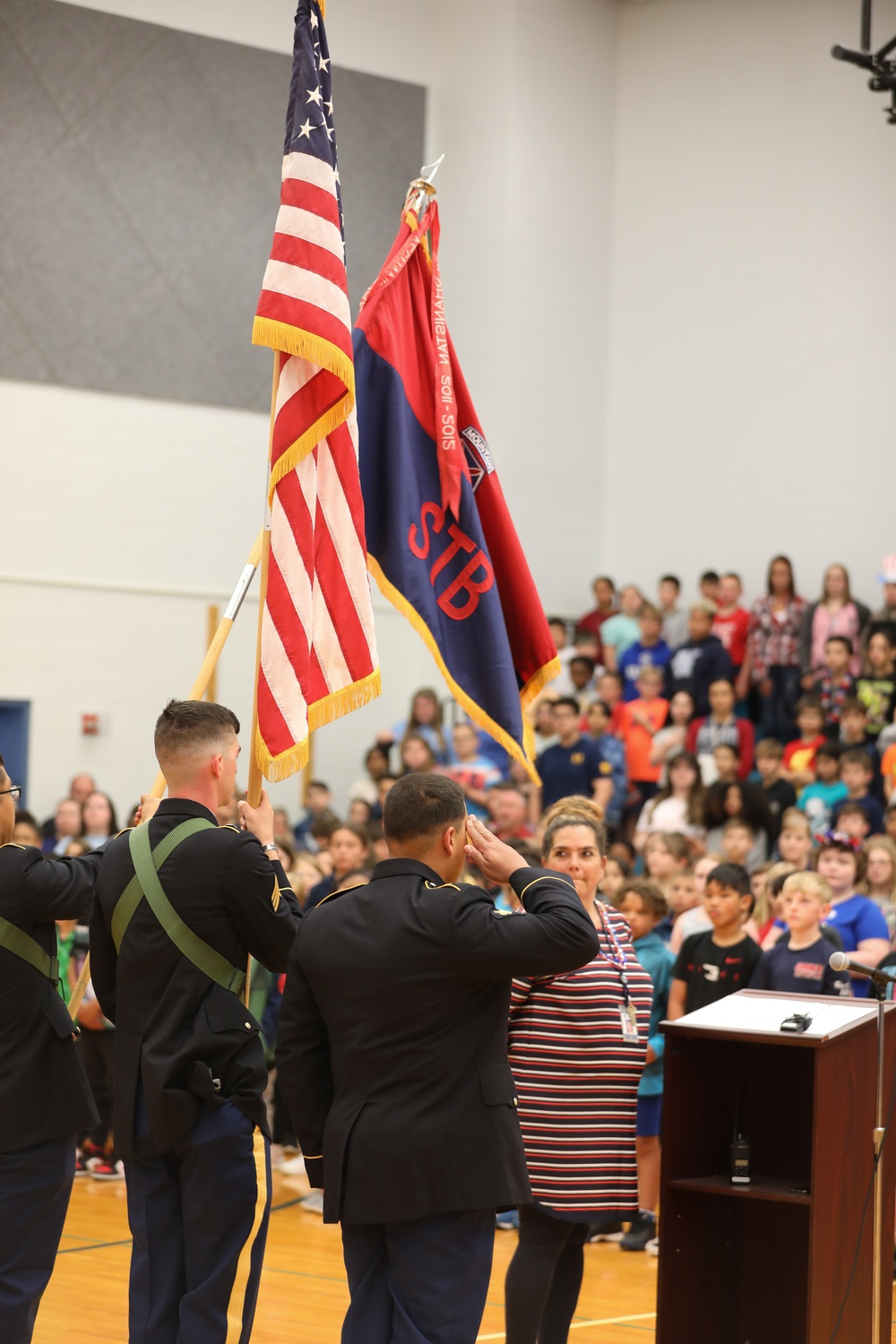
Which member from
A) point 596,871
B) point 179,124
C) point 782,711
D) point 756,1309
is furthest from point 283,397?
point 179,124

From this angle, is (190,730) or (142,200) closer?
(190,730)

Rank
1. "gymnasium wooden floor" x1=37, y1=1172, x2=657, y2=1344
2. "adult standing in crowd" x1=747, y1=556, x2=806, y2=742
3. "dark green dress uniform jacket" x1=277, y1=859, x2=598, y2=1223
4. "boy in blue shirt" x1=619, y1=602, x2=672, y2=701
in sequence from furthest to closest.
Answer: "boy in blue shirt" x1=619, y1=602, x2=672, y2=701 < "adult standing in crowd" x1=747, y1=556, x2=806, y2=742 < "gymnasium wooden floor" x1=37, y1=1172, x2=657, y2=1344 < "dark green dress uniform jacket" x1=277, y1=859, x2=598, y2=1223

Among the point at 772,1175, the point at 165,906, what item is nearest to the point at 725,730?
the point at 772,1175

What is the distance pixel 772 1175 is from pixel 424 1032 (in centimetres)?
148

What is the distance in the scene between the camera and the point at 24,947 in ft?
13.8

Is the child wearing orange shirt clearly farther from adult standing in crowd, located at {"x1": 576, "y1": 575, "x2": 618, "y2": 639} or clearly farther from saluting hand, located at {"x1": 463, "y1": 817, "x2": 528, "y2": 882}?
saluting hand, located at {"x1": 463, "y1": 817, "x2": 528, "y2": 882}

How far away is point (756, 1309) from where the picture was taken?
447cm

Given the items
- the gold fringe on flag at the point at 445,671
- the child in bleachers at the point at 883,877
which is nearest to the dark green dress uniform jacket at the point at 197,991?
the gold fringe on flag at the point at 445,671

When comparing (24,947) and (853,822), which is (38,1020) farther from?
(853,822)

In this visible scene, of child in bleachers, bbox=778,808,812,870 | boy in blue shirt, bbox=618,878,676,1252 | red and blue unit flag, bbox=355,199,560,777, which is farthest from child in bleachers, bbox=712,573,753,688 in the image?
red and blue unit flag, bbox=355,199,560,777

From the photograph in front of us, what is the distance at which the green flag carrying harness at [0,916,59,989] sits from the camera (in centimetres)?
418

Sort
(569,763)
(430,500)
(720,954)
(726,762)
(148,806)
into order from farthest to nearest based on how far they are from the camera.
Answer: (569,763)
(726,762)
(720,954)
(430,500)
(148,806)

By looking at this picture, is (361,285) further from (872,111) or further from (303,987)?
(303,987)

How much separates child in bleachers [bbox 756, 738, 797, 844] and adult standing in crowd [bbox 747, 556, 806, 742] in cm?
154
